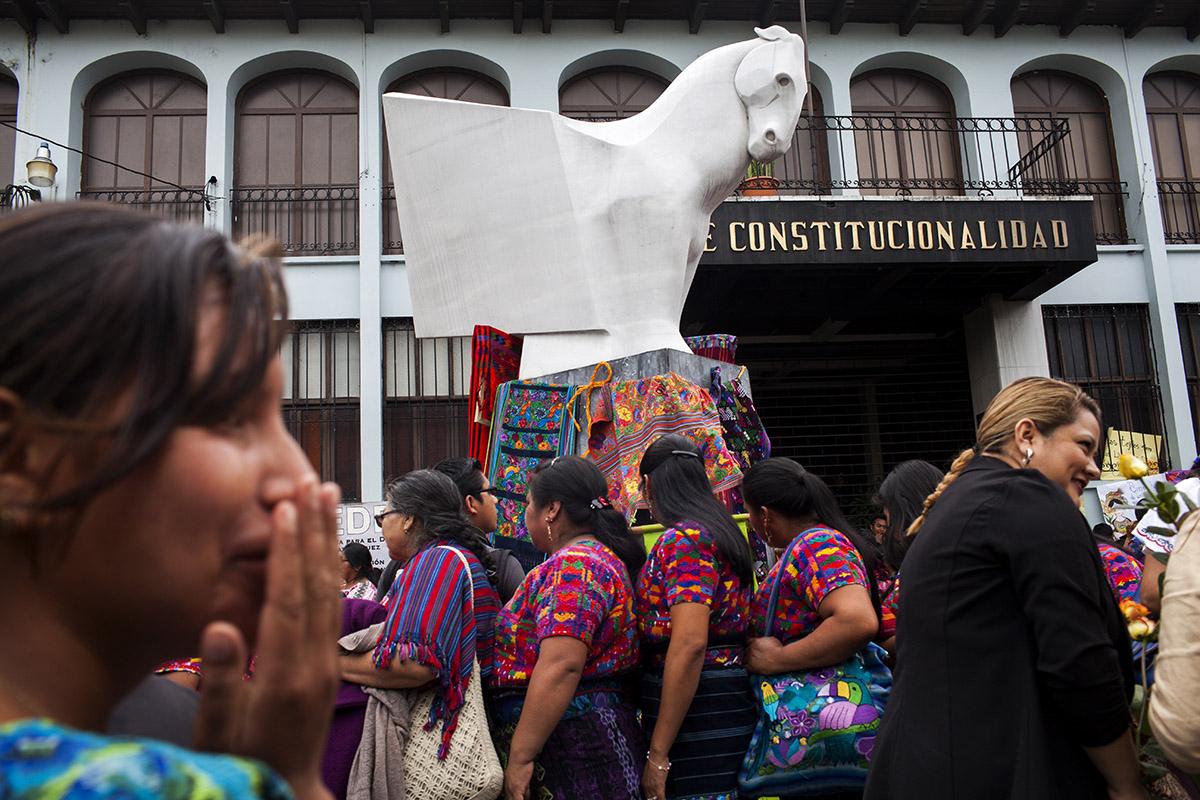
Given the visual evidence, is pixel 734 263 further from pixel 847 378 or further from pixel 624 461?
pixel 624 461

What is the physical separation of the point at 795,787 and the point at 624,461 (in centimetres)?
182

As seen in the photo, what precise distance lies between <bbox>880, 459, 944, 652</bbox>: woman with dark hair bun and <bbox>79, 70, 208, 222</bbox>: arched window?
1044 cm

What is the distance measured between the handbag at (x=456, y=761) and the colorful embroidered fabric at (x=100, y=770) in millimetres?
2286

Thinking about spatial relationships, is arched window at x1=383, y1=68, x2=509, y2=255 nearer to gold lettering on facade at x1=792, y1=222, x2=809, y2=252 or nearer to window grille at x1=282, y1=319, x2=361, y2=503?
window grille at x1=282, y1=319, x2=361, y2=503

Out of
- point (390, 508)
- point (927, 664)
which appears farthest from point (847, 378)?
point (927, 664)

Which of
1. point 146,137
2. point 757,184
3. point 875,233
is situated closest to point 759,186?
point 757,184

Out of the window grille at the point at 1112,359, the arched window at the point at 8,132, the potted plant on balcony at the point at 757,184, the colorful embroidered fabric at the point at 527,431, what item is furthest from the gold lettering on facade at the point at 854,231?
the arched window at the point at 8,132

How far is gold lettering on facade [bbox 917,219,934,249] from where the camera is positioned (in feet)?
34.5

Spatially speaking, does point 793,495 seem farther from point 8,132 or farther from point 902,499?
point 8,132

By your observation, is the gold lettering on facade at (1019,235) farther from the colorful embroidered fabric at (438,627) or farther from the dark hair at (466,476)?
the colorful embroidered fabric at (438,627)

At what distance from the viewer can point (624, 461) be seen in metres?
4.41

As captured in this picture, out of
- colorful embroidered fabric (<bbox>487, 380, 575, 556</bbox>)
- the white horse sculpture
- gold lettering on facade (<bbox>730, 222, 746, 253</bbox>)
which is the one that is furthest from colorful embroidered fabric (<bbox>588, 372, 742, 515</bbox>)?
gold lettering on facade (<bbox>730, 222, 746, 253</bbox>)

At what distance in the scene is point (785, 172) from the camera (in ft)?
41.3

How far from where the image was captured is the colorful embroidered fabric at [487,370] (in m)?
4.89
